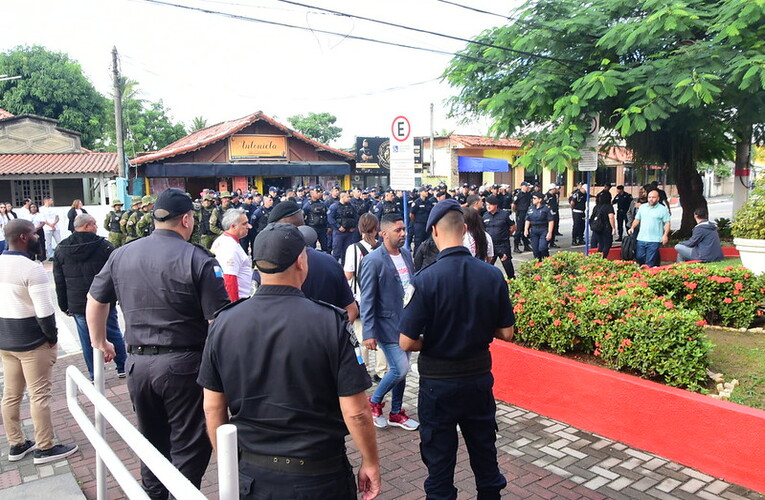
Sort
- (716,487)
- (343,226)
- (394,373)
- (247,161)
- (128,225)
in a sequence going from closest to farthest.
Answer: (716,487), (394,373), (128,225), (343,226), (247,161)

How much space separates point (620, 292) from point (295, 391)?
13.9 ft

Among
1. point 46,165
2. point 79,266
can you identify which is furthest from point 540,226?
point 46,165

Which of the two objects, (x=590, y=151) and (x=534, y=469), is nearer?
(x=534, y=469)

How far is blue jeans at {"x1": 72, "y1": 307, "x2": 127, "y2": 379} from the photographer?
5.95m

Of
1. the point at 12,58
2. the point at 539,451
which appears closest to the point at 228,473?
the point at 539,451

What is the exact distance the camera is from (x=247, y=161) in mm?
27375

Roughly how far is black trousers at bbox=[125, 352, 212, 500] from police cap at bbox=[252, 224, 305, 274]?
1.33 meters

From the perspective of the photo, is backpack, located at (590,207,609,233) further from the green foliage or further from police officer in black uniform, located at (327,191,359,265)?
police officer in black uniform, located at (327,191,359,265)

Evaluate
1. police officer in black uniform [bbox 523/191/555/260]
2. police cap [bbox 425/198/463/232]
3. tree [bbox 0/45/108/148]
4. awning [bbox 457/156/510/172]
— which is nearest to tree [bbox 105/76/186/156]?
tree [bbox 0/45/108/148]

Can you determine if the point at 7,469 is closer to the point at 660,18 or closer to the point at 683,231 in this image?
the point at 660,18

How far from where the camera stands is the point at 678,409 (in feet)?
13.8

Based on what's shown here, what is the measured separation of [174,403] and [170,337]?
374 mm

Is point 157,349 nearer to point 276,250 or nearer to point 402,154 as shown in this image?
point 276,250

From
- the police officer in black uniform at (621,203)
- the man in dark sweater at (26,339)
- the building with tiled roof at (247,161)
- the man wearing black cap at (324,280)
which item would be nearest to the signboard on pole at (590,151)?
the police officer in black uniform at (621,203)
